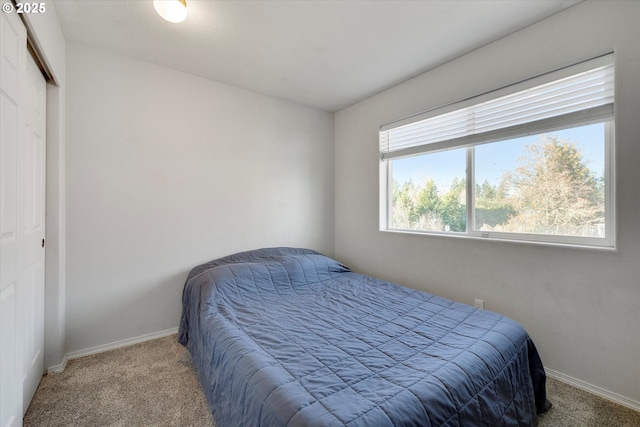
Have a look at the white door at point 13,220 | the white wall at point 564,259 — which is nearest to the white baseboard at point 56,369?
the white door at point 13,220

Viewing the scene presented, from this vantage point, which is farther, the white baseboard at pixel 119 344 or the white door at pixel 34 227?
the white baseboard at pixel 119 344

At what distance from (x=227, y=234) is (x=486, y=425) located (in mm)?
2464

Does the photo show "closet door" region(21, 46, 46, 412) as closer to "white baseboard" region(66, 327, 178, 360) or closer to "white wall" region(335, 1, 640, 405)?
"white baseboard" region(66, 327, 178, 360)

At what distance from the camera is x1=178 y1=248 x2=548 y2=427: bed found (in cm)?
96

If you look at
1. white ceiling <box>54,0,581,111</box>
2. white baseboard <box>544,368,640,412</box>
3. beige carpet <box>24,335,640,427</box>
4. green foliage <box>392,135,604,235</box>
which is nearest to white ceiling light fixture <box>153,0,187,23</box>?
white ceiling <box>54,0,581,111</box>

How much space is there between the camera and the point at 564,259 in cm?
179

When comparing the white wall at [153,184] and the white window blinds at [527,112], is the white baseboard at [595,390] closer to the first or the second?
A: the white window blinds at [527,112]

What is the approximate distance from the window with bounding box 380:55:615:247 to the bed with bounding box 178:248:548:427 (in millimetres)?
868

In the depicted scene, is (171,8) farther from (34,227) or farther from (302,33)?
(34,227)

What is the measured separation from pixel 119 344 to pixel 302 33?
2943 millimetres

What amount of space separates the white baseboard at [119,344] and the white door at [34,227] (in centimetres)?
26

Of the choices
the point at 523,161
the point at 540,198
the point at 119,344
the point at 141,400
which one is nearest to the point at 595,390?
the point at 540,198

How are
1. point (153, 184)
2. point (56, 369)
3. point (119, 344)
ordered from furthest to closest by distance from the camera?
point (153, 184) < point (119, 344) < point (56, 369)

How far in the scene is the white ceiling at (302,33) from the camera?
1754 mm
